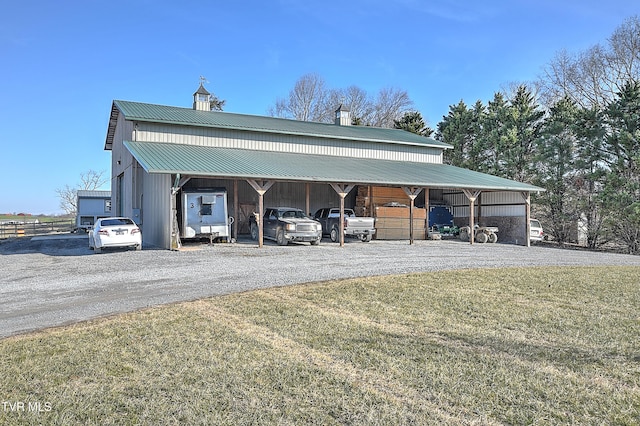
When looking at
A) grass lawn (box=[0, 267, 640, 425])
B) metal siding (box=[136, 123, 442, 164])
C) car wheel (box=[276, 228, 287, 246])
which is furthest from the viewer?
metal siding (box=[136, 123, 442, 164])

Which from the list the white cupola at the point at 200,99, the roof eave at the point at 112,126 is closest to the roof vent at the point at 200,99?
the white cupola at the point at 200,99

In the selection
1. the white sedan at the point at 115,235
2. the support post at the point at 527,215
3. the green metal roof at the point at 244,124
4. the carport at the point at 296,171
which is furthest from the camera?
the support post at the point at 527,215

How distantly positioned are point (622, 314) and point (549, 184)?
84.4 ft

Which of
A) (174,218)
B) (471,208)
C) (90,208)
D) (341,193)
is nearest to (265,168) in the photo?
(341,193)

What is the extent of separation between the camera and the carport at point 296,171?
17.1m

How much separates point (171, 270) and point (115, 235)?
5.30 m

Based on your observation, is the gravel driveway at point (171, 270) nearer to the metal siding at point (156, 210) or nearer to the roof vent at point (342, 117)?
the metal siding at point (156, 210)

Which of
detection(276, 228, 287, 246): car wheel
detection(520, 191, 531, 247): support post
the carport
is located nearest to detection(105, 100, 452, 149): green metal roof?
the carport

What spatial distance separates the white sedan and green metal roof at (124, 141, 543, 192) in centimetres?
230

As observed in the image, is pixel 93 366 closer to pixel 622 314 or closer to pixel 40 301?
pixel 40 301

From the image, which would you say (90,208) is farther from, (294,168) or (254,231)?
(294,168)

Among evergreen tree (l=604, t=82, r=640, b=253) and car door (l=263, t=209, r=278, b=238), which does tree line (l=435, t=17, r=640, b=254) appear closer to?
evergreen tree (l=604, t=82, r=640, b=253)

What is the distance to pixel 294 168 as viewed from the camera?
20.5 meters

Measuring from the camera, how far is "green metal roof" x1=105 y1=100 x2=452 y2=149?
911 inches
